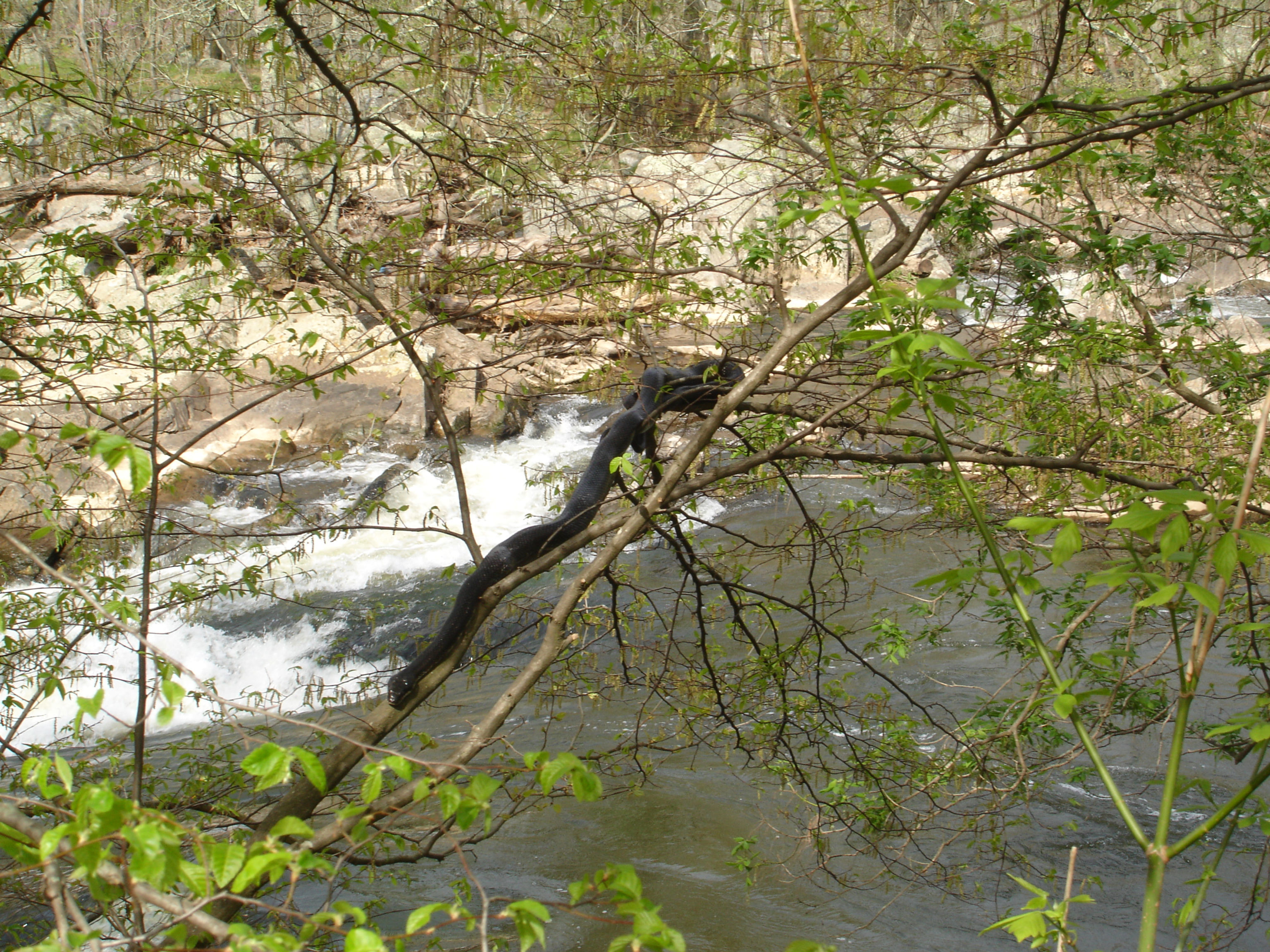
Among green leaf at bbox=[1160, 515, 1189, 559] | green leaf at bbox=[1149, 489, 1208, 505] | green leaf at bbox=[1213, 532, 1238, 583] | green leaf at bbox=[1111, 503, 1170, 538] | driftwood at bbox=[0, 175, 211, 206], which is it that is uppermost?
driftwood at bbox=[0, 175, 211, 206]

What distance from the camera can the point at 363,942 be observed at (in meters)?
0.97

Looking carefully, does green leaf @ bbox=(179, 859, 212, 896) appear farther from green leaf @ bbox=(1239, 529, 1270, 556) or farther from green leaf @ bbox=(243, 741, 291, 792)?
green leaf @ bbox=(1239, 529, 1270, 556)

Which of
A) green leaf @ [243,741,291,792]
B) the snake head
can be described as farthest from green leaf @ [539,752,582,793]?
the snake head

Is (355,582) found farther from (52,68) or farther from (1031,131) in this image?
(1031,131)

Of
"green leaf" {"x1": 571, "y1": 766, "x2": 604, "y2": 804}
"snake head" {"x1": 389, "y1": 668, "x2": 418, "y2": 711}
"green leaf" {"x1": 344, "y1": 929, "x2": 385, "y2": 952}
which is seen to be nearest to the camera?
"green leaf" {"x1": 344, "y1": 929, "x2": 385, "y2": 952}

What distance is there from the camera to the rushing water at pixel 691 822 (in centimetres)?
439

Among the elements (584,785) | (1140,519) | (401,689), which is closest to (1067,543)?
(1140,519)

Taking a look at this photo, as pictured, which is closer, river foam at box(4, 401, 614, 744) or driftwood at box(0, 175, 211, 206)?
driftwood at box(0, 175, 211, 206)

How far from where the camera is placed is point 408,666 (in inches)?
92.7

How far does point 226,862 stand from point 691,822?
453 centimetres

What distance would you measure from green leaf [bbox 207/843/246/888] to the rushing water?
80.8 inches

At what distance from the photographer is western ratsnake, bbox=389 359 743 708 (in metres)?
2.39

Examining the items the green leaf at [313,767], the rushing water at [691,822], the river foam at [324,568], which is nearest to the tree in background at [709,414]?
the green leaf at [313,767]

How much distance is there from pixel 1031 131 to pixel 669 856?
4038 mm
